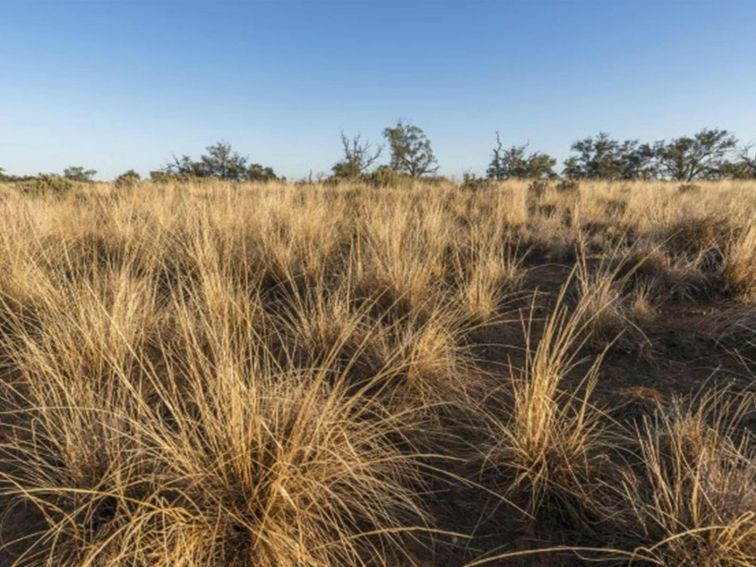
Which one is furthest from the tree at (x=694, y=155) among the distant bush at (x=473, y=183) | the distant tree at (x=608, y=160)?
the distant bush at (x=473, y=183)

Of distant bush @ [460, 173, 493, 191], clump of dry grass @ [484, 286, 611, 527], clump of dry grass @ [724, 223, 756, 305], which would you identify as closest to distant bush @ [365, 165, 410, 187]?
distant bush @ [460, 173, 493, 191]

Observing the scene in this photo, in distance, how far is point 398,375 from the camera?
1.85m

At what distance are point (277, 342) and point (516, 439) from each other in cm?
140

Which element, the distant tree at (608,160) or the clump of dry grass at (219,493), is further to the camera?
the distant tree at (608,160)

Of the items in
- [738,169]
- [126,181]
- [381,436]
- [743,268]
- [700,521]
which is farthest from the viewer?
[738,169]

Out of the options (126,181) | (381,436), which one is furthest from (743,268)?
(126,181)

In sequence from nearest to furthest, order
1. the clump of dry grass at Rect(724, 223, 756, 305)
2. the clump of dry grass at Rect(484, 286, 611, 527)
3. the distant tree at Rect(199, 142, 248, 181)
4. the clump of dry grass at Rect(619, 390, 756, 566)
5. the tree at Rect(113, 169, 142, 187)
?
1. the clump of dry grass at Rect(619, 390, 756, 566)
2. the clump of dry grass at Rect(484, 286, 611, 527)
3. the clump of dry grass at Rect(724, 223, 756, 305)
4. the tree at Rect(113, 169, 142, 187)
5. the distant tree at Rect(199, 142, 248, 181)

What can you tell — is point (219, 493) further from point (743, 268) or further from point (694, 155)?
point (694, 155)

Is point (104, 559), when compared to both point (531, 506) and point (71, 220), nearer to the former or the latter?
point (531, 506)

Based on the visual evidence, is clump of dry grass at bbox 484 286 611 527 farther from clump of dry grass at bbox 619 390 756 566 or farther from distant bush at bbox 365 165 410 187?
distant bush at bbox 365 165 410 187

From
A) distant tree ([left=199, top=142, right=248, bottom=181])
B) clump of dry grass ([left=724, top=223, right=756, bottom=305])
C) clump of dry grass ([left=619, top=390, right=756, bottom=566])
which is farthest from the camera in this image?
distant tree ([left=199, top=142, right=248, bottom=181])

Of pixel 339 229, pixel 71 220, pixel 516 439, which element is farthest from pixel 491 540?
pixel 71 220

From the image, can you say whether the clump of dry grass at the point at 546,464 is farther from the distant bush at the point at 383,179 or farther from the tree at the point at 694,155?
the tree at the point at 694,155

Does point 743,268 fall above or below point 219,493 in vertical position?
above
